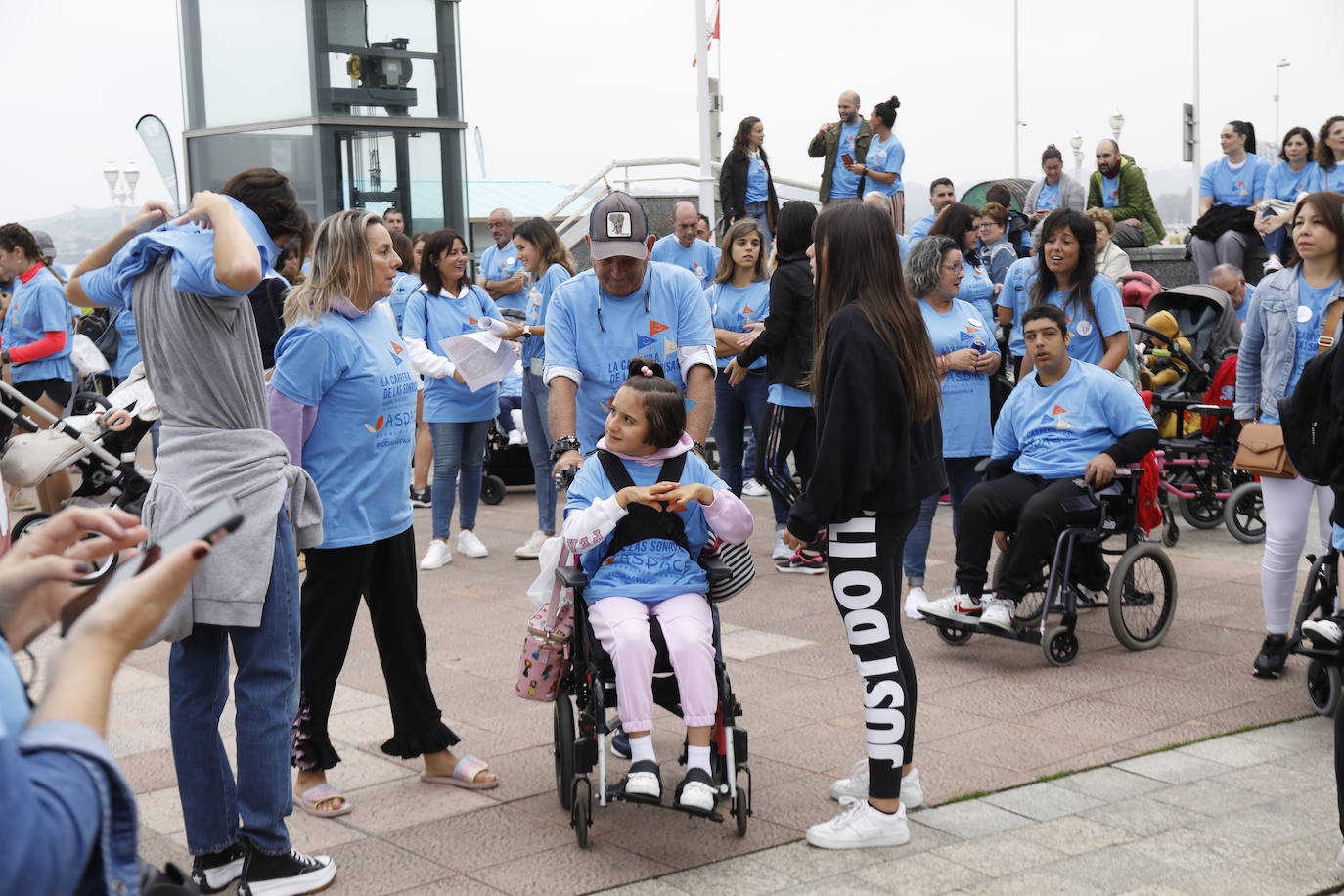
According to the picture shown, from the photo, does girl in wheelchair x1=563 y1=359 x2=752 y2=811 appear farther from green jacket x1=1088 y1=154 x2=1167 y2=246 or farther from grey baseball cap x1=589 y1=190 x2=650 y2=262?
green jacket x1=1088 y1=154 x2=1167 y2=246

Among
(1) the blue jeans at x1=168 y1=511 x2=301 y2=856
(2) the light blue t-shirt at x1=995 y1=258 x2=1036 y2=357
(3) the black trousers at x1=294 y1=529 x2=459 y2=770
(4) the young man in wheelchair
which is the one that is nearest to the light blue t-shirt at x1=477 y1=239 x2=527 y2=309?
(2) the light blue t-shirt at x1=995 y1=258 x2=1036 y2=357

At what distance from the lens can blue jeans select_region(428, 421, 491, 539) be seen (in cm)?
883

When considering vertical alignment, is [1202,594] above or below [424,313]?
below

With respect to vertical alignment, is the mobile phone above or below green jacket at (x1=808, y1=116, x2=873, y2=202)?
below

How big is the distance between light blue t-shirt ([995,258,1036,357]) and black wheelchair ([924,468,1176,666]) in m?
2.41

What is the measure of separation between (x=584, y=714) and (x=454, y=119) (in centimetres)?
1146

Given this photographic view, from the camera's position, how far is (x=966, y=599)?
21.1ft

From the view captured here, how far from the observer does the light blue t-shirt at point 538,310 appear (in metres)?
9.23

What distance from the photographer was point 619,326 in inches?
224

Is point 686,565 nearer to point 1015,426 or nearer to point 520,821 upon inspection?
point 520,821

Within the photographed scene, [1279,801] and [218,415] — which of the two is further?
[1279,801]

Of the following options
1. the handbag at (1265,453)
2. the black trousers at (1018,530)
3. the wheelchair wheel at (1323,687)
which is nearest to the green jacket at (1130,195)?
the black trousers at (1018,530)

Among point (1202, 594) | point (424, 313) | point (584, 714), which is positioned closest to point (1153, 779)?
point (584, 714)

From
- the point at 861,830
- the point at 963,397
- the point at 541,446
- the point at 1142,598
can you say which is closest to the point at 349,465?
the point at 861,830
